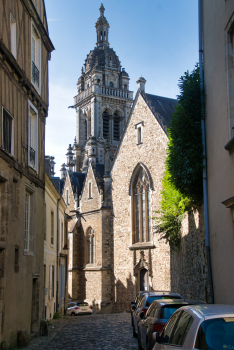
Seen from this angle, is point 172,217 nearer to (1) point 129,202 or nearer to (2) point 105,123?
(1) point 129,202

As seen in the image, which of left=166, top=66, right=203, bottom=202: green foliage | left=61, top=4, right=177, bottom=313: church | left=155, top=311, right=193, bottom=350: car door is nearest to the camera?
left=155, top=311, right=193, bottom=350: car door

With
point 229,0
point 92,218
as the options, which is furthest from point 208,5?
point 92,218

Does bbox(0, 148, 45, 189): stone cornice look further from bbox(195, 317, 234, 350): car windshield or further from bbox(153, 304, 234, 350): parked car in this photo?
bbox(195, 317, 234, 350): car windshield

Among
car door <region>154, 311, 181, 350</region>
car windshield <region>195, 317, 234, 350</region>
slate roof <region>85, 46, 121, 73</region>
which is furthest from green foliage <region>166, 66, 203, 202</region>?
slate roof <region>85, 46, 121, 73</region>

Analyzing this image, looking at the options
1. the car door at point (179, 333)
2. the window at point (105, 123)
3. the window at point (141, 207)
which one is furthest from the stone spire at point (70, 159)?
the car door at point (179, 333)

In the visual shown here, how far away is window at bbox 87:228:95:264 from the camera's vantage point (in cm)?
3476

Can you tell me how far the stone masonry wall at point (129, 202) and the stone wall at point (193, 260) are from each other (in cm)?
657

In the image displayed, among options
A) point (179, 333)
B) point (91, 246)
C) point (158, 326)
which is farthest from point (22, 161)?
point (91, 246)

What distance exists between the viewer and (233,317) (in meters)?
4.60

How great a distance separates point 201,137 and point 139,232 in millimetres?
15711

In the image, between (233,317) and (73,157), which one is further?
(73,157)

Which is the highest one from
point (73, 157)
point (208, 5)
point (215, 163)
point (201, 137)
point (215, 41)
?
point (73, 157)

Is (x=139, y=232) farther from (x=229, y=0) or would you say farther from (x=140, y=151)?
(x=229, y=0)

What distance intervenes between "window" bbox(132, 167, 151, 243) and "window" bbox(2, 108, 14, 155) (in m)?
18.4
